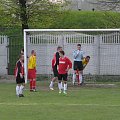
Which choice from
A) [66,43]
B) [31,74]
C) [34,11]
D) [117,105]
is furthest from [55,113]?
[34,11]

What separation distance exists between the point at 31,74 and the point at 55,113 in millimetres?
8329

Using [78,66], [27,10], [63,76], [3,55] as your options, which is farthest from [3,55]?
[63,76]

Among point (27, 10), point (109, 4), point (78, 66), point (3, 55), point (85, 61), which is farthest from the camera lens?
point (27, 10)

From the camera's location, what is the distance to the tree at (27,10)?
3438 centimetres

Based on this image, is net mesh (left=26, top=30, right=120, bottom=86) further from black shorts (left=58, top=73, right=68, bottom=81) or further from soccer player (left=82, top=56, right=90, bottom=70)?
black shorts (left=58, top=73, right=68, bottom=81)

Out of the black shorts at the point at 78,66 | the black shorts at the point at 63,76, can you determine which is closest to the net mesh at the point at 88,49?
the black shorts at the point at 78,66

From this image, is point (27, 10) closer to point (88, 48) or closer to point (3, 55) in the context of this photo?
point (3, 55)

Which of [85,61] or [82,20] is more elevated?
[82,20]

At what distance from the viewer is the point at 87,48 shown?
31.0 m

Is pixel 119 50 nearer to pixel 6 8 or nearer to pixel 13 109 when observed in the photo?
pixel 6 8

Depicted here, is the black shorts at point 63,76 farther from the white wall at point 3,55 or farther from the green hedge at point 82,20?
the green hedge at point 82,20

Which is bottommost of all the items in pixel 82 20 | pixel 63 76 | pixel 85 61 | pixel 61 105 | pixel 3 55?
pixel 61 105

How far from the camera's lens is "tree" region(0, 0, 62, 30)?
34375 mm

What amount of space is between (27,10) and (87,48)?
5869 millimetres
